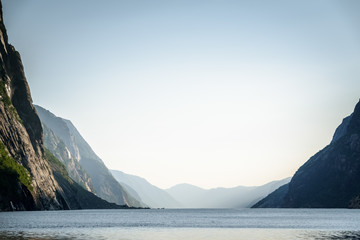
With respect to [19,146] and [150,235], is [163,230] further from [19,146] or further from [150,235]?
[19,146]

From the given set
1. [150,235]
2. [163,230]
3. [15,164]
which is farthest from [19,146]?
[150,235]

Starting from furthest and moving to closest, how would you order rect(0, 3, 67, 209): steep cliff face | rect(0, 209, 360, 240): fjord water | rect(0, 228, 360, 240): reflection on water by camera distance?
rect(0, 3, 67, 209): steep cliff face
rect(0, 209, 360, 240): fjord water
rect(0, 228, 360, 240): reflection on water

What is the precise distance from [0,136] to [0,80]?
36.6 meters

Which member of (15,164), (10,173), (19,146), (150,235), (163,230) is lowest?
(150,235)

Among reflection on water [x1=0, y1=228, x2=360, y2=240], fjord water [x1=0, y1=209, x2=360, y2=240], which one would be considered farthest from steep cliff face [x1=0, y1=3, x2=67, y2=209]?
reflection on water [x1=0, y1=228, x2=360, y2=240]

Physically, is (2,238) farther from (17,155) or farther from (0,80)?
(0,80)

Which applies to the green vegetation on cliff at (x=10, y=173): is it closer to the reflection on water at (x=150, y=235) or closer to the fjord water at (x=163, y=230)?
the fjord water at (x=163, y=230)

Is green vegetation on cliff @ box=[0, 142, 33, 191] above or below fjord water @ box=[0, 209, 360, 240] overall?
above

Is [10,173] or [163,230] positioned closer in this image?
[163,230]

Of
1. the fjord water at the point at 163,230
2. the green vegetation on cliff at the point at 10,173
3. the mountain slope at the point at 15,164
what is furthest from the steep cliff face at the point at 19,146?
the fjord water at the point at 163,230

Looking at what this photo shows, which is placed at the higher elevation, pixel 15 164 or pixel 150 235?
pixel 15 164

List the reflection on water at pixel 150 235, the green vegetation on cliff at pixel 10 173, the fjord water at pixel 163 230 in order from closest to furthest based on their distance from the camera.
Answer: the reflection on water at pixel 150 235, the fjord water at pixel 163 230, the green vegetation on cliff at pixel 10 173

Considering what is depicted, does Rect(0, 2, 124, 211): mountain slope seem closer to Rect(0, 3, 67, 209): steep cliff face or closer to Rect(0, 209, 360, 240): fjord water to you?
Rect(0, 3, 67, 209): steep cliff face

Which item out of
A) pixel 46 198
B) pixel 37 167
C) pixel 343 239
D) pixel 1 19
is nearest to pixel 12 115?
pixel 37 167
